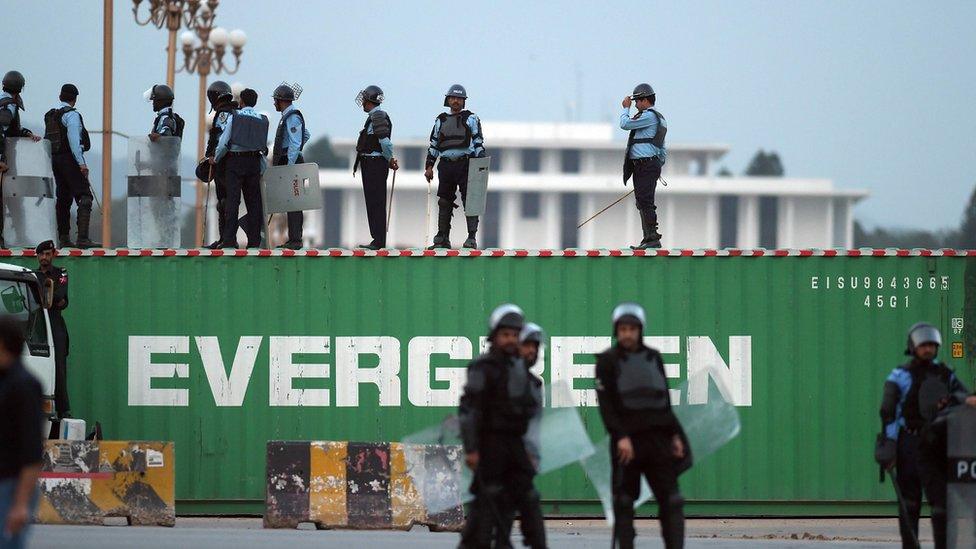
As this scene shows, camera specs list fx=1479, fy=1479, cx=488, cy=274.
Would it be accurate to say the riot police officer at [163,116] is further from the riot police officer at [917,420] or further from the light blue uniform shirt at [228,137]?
the riot police officer at [917,420]

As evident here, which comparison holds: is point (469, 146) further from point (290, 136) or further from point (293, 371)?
point (293, 371)

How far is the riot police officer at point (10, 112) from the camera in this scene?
18.0m

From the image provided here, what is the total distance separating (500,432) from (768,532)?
699cm

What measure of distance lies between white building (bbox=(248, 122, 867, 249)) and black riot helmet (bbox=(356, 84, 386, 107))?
125 metres

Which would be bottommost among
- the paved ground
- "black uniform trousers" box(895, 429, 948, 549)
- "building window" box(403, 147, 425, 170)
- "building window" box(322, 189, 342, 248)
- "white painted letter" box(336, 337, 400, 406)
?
the paved ground

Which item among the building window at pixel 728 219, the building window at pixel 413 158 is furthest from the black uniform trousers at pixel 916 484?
the building window at pixel 728 219

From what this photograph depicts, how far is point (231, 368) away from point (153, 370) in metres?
0.95

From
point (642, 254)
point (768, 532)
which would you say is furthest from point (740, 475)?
point (642, 254)

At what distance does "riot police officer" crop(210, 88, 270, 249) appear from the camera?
17812 millimetres

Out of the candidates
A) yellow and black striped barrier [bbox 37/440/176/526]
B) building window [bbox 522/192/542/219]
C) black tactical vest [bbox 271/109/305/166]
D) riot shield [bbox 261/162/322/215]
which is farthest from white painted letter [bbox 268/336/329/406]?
building window [bbox 522/192/542/219]

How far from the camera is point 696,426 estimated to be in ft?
39.6

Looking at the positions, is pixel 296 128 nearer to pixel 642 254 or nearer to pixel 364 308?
pixel 364 308

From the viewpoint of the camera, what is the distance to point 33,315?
51.2 feet

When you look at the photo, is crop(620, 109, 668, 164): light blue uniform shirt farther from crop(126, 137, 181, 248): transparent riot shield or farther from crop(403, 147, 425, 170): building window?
crop(403, 147, 425, 170): building window
